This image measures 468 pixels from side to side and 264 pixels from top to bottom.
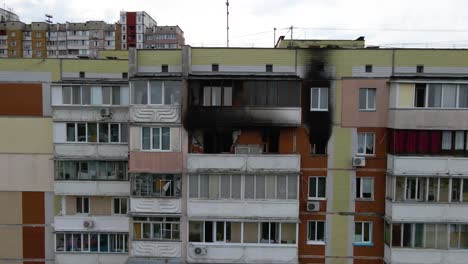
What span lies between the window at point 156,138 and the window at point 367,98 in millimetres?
8567

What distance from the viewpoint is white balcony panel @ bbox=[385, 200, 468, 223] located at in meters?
13.6

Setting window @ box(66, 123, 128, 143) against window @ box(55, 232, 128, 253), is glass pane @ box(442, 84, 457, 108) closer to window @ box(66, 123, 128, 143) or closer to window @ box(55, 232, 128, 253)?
window @ box(66, 123, 128, 143)

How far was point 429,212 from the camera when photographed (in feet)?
44.8

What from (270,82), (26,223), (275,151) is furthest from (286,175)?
(26,223)

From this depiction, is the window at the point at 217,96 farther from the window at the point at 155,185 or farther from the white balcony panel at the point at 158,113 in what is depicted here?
the window at the point at 155,185

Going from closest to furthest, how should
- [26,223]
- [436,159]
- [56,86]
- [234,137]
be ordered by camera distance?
[436,159] < [234,137] < [56,86] < [26,223]

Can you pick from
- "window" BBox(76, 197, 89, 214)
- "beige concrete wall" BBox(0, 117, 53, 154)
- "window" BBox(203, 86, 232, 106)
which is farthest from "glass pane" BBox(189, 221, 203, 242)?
"beige concrete wall" BBox(0, 117, 53, 154)

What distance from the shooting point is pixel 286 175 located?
14.0 metres

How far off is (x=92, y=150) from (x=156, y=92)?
16.4 ft

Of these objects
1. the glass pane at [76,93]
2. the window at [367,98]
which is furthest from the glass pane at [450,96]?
the glass pane at [76,93]

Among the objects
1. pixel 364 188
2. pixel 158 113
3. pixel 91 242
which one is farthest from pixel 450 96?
pixel 91 242

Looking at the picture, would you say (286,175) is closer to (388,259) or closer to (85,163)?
(388,259)

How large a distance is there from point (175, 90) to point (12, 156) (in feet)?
32.2

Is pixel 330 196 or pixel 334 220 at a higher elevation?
pixel 330 196
